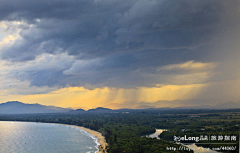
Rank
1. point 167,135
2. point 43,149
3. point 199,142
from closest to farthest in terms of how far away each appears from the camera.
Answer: point 199,142 < point 43,149 < point 167,135

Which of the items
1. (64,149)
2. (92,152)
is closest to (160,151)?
(92,152)

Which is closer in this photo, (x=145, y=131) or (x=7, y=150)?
(x=7, y=150)

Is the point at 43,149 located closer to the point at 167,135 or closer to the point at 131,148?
the point at 131,148

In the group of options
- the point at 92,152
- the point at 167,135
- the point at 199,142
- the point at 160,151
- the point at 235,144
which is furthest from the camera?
the point at 167,135

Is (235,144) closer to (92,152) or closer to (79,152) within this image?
(92,152)

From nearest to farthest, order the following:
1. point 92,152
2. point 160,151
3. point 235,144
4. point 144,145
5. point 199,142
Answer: point 160,151, point 235,144, point 144,145, point 92,152, point 199,142

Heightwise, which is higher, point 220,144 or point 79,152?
point 220,144

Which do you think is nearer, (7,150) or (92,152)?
(92,152)

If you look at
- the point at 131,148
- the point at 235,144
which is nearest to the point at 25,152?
the point at 131,148

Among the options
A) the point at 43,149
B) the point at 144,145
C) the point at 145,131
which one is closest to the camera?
the point at 144,145
